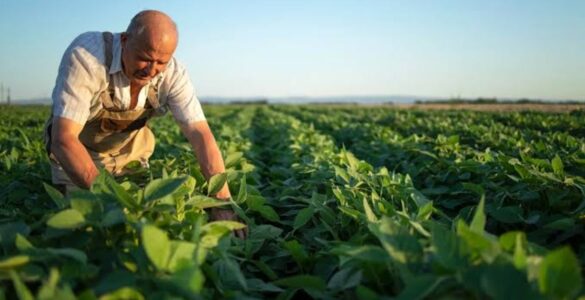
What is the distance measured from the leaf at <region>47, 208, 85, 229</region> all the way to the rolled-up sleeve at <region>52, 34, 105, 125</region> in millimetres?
1204

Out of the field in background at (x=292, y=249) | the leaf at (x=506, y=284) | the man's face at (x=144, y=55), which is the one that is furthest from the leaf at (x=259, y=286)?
the man's face at (x=144, y=55)

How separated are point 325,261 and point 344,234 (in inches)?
13.2

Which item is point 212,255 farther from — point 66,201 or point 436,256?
point 436,256

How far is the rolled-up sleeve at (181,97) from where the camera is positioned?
2.82 meters

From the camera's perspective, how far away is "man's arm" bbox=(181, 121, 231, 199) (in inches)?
100

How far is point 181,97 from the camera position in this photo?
2.85m

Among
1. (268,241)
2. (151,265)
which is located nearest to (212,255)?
(151,265)

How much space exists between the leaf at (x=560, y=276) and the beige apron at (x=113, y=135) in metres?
2.43

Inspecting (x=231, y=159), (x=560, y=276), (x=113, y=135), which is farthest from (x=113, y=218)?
(x=113, y=135)

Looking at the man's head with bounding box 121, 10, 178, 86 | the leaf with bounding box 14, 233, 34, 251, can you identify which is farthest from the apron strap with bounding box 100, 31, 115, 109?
the leaf with bounding box 14, 233, 34, 251

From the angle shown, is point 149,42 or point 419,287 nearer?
point 419,287

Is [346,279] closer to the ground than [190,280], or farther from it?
closer to the ground

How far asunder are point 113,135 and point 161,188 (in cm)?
206

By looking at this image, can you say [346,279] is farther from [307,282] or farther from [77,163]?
[77,163]
